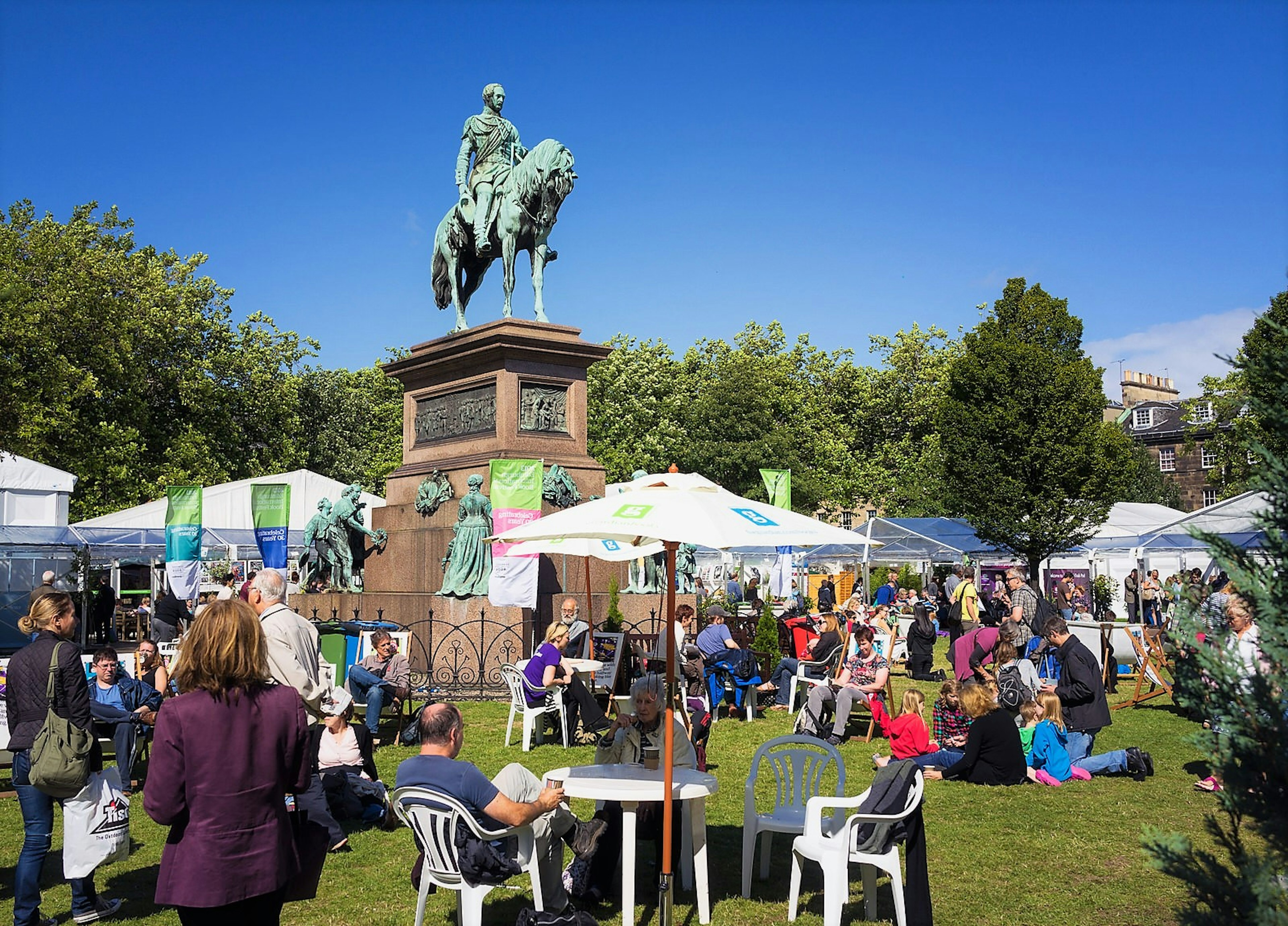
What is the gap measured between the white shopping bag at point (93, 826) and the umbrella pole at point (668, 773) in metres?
2.88

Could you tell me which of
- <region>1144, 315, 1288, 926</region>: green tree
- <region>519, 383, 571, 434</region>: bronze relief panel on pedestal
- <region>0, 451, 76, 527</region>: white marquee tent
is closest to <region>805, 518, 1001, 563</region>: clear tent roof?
<region>519, 383, 571, 434</region>: bronze relief panel on pedestal

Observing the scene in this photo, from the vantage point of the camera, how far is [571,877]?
6.58 metres

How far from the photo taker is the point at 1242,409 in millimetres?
36844

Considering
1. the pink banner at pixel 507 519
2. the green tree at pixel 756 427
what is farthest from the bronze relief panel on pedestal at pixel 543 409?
the green tree at pixel 756 427

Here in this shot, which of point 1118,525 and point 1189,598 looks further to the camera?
point 1118,525

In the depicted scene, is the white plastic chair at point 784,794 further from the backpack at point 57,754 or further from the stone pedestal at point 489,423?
the stone pedestal at point 489,423

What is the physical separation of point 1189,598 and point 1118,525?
34.4m

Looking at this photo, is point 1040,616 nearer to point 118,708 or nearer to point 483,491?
point 483,491

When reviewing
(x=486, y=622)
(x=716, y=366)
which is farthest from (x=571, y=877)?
(x=716, y=366)

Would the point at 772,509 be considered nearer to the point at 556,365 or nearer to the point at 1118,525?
the point at 556,365

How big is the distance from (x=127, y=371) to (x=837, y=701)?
30648mm

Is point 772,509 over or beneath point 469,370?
beneath

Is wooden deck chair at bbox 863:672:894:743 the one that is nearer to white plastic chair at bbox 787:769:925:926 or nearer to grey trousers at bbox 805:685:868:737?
grey trousers at bbox 805:685:868:737

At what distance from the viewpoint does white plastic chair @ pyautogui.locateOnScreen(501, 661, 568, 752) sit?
11.8 meters
